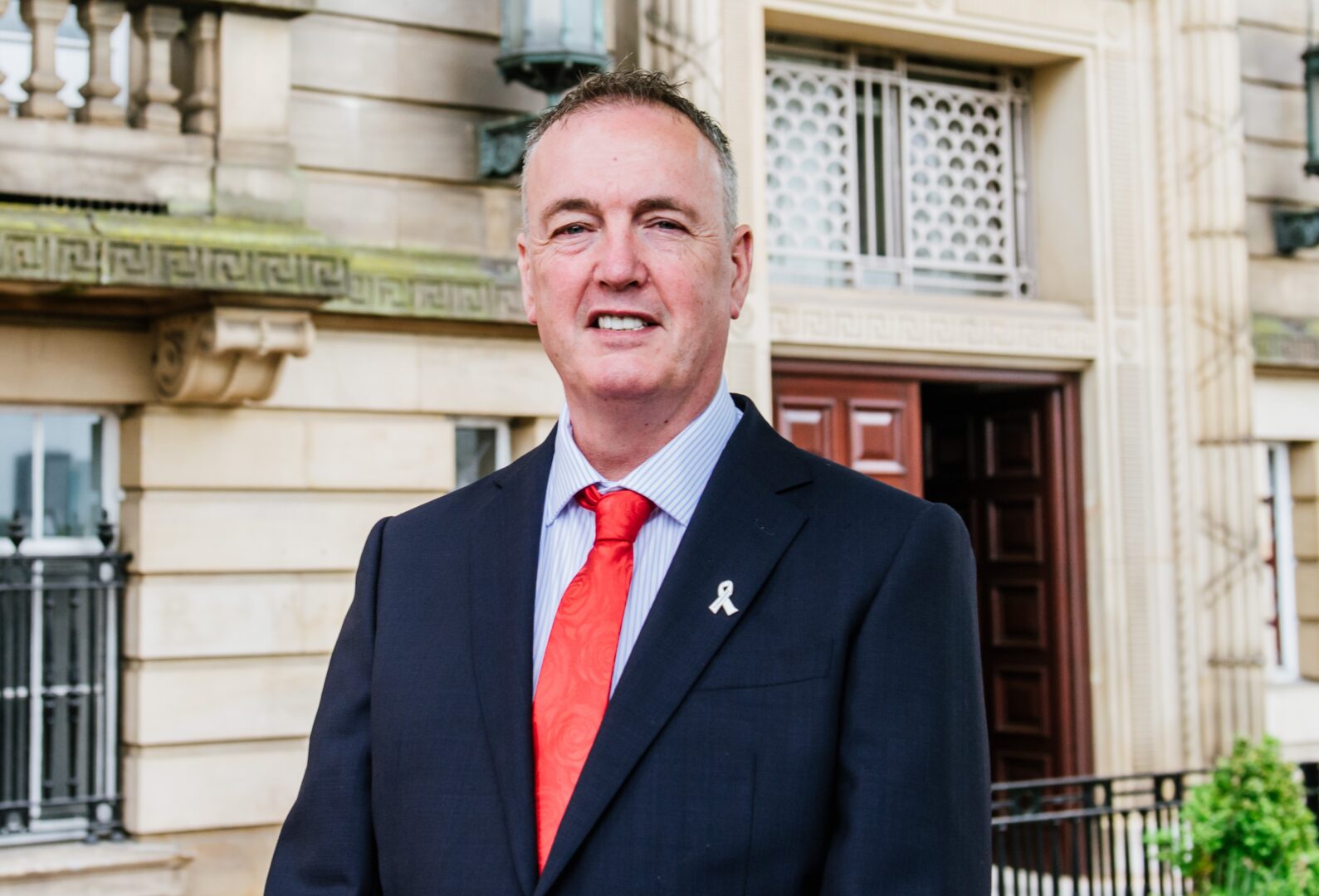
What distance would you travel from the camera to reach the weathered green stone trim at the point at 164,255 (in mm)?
6914

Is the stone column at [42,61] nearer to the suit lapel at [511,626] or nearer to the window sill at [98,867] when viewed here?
the window sill at [98,867]

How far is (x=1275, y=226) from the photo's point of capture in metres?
11.3

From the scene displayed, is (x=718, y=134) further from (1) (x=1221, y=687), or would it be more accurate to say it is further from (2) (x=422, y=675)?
(1) (x=1221, y=687)

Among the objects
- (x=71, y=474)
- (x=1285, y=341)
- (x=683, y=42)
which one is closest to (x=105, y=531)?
(x=71, y=474)

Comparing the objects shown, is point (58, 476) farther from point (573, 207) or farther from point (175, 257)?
point (573, 207)

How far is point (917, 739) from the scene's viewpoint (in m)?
2.31

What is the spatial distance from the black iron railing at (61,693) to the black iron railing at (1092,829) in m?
4.35

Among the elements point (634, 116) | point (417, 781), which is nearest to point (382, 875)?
point (417, 781)

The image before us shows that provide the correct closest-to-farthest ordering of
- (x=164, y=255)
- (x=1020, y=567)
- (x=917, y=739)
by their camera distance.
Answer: (x=917, y=739), (x=164, y=255), (x=1020, y=567)

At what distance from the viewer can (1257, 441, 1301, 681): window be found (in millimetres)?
11797

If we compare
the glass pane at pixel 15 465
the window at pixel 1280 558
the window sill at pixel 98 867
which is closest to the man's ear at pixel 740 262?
the window sill at pixel 98 867

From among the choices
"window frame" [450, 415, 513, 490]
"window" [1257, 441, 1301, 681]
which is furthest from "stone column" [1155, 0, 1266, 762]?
"window frame" [450, 415, 513, 490]

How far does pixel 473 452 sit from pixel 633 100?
6533 millimetres

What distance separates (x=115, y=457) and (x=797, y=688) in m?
6.30
